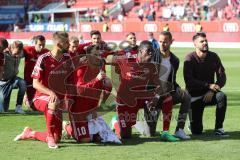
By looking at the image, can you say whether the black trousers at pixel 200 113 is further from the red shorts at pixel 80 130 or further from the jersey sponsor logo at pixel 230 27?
the jersey sponsor logo at pixel 230 27

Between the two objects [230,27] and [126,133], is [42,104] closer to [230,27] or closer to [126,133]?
[126,133]

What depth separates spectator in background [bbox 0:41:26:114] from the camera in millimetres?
12508

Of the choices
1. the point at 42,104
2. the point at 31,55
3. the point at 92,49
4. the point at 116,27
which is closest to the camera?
the point at 42,104

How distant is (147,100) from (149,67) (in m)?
0.50

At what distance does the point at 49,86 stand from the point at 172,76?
6.33 ft

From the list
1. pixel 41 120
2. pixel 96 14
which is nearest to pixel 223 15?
pixel 96 14

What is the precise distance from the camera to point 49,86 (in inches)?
345

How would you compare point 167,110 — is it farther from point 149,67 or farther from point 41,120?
point 41,120

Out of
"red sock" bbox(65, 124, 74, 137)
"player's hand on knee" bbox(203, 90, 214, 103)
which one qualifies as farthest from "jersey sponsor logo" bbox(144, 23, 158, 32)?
"red sock" bbox(65, 124, 74, 137)

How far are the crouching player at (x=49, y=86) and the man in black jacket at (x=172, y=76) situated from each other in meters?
1.45

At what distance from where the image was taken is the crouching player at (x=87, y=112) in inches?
350

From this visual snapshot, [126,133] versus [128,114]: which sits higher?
[128,114]

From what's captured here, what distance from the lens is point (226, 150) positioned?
827cm

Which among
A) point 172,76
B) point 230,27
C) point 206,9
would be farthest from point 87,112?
point 206,9
